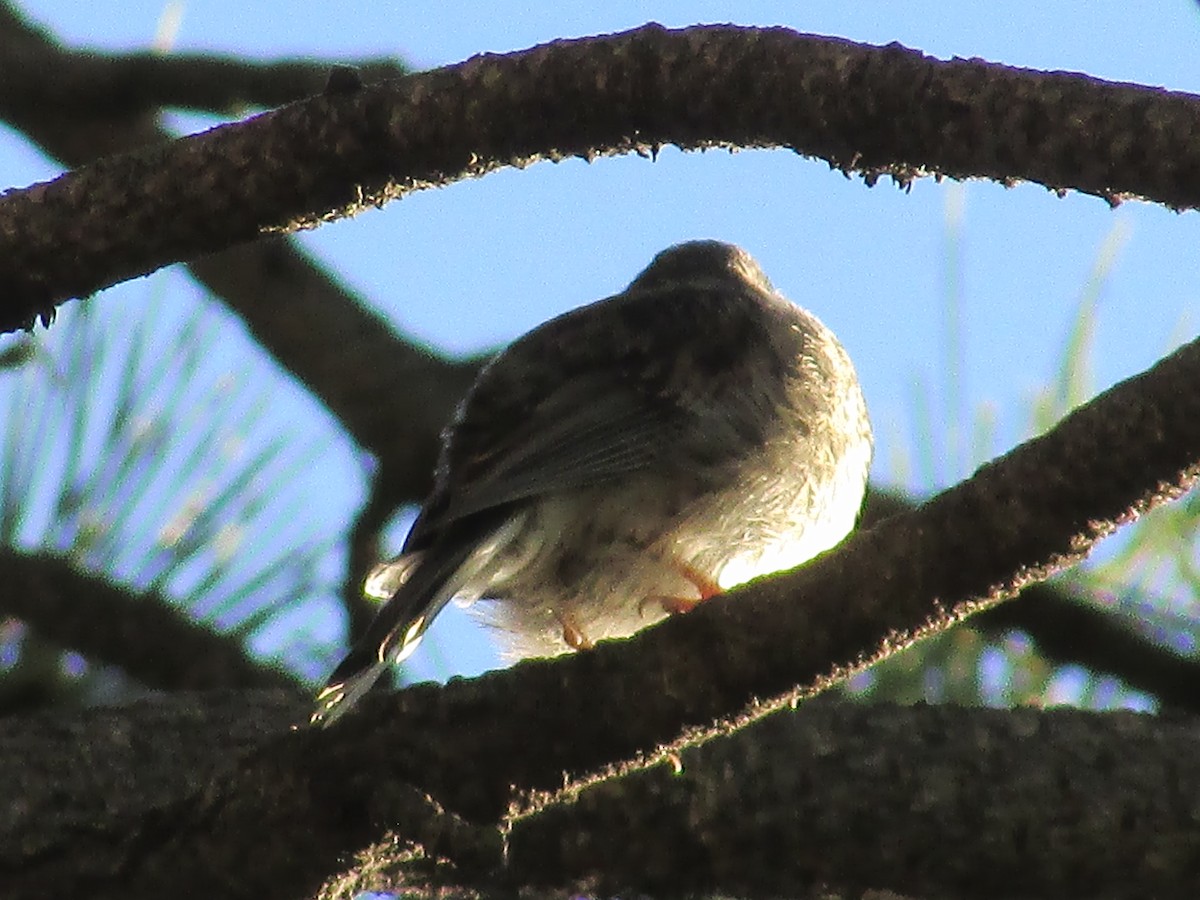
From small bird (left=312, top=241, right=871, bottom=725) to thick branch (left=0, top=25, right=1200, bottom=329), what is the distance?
0.85 m

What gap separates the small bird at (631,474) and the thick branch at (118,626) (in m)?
0.48

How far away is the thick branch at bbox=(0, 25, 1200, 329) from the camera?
97.1 inches

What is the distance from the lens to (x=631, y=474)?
143 inches

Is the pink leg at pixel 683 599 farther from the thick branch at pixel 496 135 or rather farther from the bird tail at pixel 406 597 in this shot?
the thick branch at pixel 496 135

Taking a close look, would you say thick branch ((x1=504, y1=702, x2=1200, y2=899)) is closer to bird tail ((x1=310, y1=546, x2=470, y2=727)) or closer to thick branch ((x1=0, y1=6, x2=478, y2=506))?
bird tail ((x1=310, y1=546, x2=470, y2=727))

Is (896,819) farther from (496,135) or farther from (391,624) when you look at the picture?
(496,135)

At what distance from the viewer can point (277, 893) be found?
99.1 inches

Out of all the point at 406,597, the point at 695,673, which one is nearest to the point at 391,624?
the point at 406,597

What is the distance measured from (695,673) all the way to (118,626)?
5.38 feet

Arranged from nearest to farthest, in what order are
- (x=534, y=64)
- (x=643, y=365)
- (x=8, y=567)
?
(x=534, y=64), (x=8, y=567), (x=643, y=365)

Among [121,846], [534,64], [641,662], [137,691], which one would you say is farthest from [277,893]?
[137,691]

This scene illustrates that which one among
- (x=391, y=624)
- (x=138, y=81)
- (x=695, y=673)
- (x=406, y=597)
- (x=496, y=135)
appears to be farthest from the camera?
(x=138, y=81)

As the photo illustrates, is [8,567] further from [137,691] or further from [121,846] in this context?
[121,846]

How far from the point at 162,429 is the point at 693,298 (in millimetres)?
1278
